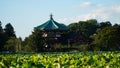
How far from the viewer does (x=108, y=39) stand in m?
60.1

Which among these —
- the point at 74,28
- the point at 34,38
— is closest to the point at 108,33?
the point at 34,38

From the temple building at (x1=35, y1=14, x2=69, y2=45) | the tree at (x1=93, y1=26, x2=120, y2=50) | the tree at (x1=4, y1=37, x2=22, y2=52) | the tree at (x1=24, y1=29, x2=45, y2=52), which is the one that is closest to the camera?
the tree at (x1=24, y1=29, x2=45, y2=52)

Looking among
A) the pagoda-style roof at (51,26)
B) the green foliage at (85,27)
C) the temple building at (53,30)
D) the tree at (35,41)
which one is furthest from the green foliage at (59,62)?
the green foliage at (85,27)

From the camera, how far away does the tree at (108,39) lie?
198ft

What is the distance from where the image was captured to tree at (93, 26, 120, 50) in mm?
60312

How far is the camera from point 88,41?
69438 millimetres

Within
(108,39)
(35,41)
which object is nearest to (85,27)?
(108,39)

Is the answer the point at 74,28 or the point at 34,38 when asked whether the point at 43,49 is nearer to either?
the point at 34,38

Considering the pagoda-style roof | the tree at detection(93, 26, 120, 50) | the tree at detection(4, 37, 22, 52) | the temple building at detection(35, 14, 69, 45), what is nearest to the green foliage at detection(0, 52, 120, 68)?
the tree at detection(93, 26, 120, 50)

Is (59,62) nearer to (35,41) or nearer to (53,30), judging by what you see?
(35,41)

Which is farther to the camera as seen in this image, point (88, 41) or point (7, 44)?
point (88, 41)

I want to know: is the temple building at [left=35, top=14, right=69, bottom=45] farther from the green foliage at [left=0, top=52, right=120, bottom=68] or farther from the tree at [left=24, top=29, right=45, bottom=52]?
the green foliage at [left=0, top=52, right=120, bottom=68]

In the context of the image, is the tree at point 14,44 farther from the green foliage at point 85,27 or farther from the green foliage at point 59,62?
the green foliage at point 59,62

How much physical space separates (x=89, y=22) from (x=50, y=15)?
2828 cm
